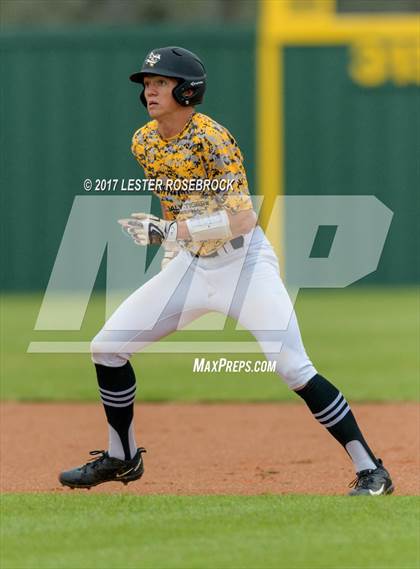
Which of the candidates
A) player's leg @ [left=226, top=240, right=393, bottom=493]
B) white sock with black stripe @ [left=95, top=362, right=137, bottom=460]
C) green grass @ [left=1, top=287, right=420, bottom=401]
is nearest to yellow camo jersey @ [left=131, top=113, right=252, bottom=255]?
player's leg @ [left=226, top=240, right=393, bottom=493]

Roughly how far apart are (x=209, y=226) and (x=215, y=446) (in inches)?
101

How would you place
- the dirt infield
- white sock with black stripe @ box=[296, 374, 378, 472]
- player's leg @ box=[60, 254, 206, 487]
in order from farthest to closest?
1. the dirt infield
2. player's leg @ box=[60, 254, 206, 487]
3. white sock with black stripe @ box=[296, 374, 378, 472]

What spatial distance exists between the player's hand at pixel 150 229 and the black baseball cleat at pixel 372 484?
1.52 meters

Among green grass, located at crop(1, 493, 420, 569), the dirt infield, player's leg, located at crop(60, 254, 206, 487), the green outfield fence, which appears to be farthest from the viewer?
the green outfield fence

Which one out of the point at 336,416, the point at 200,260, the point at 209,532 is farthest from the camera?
the point at 200,260

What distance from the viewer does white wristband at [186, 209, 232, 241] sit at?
248 inches

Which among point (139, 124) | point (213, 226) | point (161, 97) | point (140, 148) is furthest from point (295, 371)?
point (139, 124)

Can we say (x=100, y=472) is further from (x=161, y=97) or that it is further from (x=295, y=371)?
(x=161, y=97)

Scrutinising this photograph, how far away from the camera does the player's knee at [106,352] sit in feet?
21.6

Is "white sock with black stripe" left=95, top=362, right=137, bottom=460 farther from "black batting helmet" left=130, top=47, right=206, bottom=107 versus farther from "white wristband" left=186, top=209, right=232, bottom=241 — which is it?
"black batting helmet" left=130, top=47, right=206, bottom=107

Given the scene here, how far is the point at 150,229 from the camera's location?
249 inches

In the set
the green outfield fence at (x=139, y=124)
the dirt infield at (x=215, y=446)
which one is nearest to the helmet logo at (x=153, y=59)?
the dirt infield at (x=215, y=446)

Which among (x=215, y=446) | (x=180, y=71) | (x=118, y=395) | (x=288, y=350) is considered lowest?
(x=215, y=446)

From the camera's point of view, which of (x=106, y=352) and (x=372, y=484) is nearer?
(x=372, y=484)
